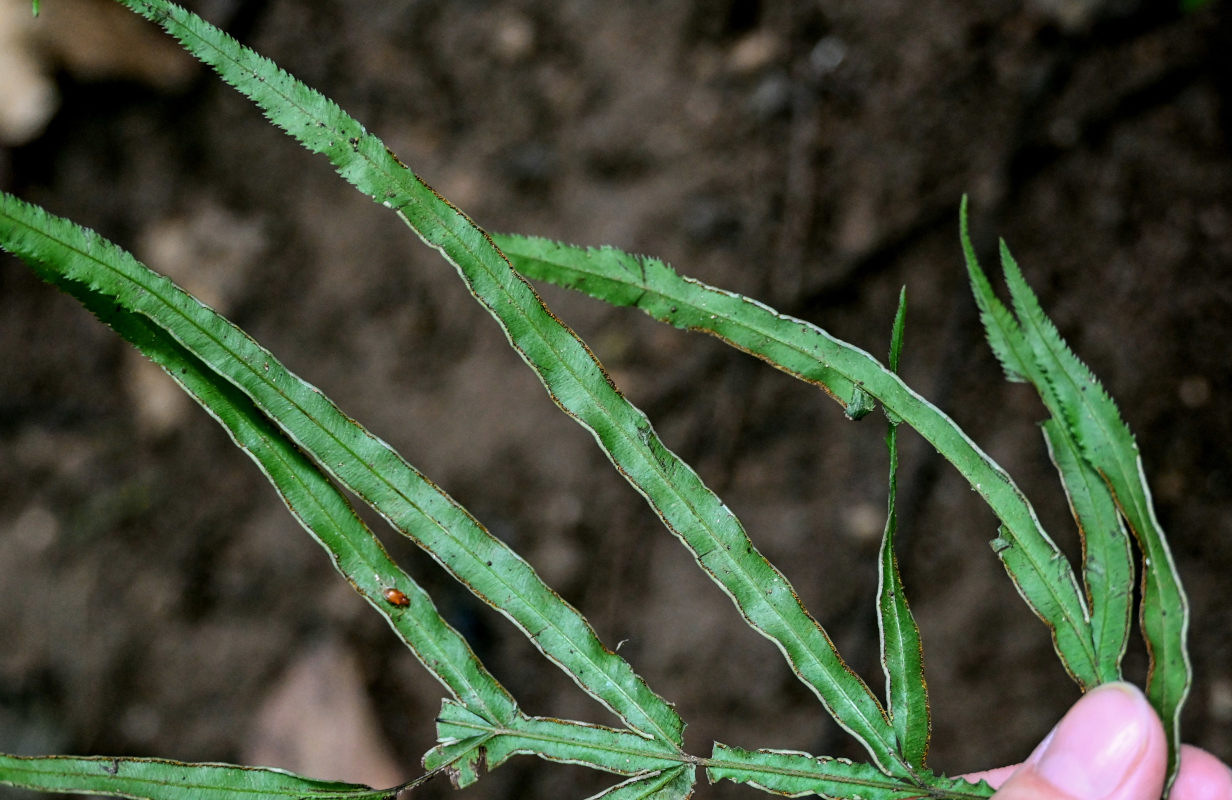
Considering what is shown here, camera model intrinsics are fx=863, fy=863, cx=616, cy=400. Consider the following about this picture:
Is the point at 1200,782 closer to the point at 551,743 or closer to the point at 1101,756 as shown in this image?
the point at 1101,756

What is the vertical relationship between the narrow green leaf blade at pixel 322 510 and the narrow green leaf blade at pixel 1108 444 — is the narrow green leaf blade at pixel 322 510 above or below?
above

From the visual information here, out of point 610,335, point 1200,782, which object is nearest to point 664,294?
point 610,335

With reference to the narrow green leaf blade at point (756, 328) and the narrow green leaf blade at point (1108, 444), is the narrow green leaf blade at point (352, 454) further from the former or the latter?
the narrow green leaf blade at point (1108, 444)

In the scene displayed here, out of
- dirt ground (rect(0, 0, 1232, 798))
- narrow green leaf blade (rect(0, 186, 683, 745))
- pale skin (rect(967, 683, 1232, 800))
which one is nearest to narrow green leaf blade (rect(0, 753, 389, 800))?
narrow green leaf blade (rect(0, 186, 683, 745))

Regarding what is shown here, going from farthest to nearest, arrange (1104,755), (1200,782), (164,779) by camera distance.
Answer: (1200,782), (1104,755), (164,779)

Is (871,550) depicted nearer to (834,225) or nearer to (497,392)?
(834,225)

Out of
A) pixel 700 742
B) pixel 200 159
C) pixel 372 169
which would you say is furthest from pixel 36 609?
pixel 372 169

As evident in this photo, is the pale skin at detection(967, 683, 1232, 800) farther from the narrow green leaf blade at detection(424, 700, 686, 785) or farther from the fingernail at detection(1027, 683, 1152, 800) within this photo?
the narrow green leaf blade at detection(424, 700, 686, 785)

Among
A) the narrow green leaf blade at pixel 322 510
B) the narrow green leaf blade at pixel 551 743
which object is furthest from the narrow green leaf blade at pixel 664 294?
the narrow green leaf blade at pixel 551 743
